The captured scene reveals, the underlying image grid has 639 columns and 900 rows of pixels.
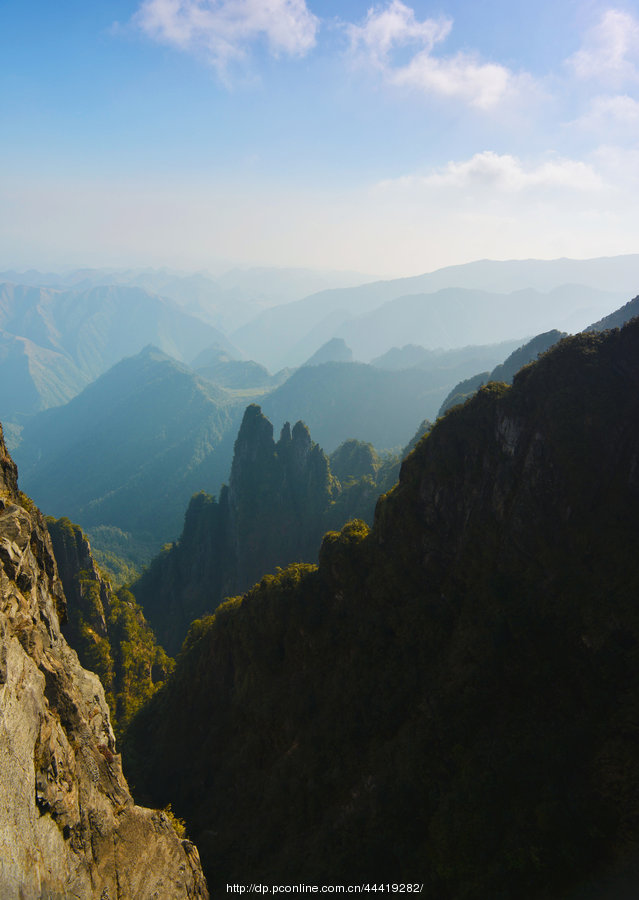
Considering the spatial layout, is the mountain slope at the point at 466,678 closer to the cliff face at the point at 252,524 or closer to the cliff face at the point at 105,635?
the cliff face at the point at 105,635

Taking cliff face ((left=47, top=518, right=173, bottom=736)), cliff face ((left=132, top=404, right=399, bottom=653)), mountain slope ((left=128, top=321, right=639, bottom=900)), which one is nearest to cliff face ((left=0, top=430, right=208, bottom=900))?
mountain slope ((left=128, top=321, right=639, bottom=900))

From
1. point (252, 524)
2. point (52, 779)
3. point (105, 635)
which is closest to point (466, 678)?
point (52, 779)

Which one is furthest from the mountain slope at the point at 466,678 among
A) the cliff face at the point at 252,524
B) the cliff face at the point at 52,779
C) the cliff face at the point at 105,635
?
the cliff face at the point at 252,524

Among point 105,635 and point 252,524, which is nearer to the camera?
point 105,635

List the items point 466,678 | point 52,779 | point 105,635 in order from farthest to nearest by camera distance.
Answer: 1. point 105,635
2. point 466,678
3. point 52,779

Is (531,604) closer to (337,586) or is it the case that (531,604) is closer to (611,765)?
(611,765)

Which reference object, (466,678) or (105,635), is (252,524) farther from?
(466,678)

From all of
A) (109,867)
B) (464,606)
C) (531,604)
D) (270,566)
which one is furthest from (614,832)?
(270,566)
